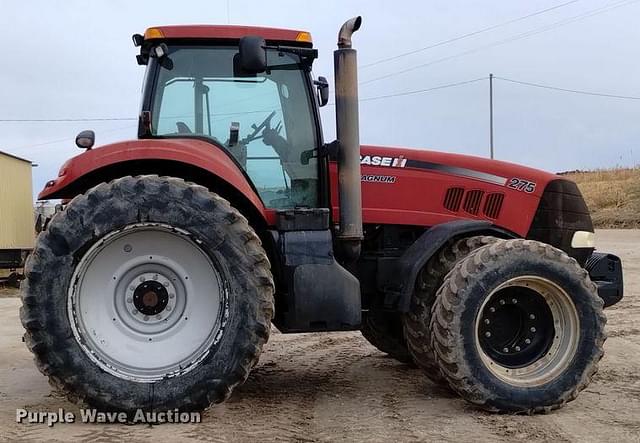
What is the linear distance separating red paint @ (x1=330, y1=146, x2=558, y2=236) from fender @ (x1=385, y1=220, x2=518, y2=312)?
25 cm

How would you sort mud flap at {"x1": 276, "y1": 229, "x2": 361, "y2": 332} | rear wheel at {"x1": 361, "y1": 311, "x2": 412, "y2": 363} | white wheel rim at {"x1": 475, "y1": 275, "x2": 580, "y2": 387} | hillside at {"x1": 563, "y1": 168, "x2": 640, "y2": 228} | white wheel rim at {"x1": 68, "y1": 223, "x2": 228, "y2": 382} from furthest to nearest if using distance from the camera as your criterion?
1. hillside at {"x1": 563, "y1": 168, "x2": 640, "y2": 228}
2. rear wheel at {"x1": 361, "y1": 311, "x2": 412, "y2": 363}
3. white wheel rim at {"x1": 475, "y1": 275, "x2": 580, "y2": 387}
4. mud flap at {"x1": 276, "y1": 229, "x2": 361, "y2": 332}
5. white wheel rim at {"x1": 68, "y1": 223, "x2": 228, "y2": 382}

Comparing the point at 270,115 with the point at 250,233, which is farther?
the point at 270,115

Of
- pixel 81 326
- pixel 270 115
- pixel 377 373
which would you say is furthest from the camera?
pixel 377 373

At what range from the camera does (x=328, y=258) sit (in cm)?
475

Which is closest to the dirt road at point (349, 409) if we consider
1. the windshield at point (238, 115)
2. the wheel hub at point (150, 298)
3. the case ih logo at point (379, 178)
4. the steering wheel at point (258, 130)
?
the wheel hub at point (150, 298)

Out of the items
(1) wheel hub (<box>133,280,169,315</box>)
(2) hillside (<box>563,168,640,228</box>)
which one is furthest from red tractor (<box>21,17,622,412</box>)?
(2) hillside (<box>563,168,640,228</box>)

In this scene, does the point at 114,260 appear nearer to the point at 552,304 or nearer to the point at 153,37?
the point at 153,37

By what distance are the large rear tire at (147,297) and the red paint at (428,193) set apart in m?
1.32

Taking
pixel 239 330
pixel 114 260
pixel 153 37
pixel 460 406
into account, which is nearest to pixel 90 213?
pixel 114 260

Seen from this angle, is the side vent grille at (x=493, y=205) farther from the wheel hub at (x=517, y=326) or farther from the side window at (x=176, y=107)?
the side window at (x=176, y=107)

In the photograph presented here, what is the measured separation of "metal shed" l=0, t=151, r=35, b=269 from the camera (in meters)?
17.6

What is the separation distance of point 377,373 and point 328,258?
1746 mm

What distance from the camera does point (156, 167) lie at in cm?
460

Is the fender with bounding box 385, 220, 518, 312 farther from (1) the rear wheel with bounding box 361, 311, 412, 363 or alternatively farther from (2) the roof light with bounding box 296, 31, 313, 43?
(2) the roof light with bounding box 296, 31, 313, 43
